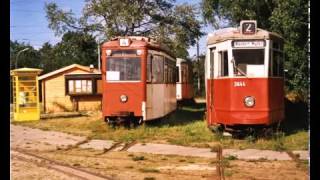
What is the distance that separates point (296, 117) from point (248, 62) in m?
4.80

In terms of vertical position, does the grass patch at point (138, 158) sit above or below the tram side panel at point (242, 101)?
below

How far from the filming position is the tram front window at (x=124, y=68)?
16.9 meters

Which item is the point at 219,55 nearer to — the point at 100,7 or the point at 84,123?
the point at 84,123

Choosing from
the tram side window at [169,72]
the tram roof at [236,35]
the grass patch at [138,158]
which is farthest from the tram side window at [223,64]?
the tram side window at [169,72]

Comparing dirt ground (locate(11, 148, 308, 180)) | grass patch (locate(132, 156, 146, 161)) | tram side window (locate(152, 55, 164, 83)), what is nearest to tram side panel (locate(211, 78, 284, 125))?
dirt ground (locate(11, 148, 308, 180))

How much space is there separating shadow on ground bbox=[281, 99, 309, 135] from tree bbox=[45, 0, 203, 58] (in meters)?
14.3

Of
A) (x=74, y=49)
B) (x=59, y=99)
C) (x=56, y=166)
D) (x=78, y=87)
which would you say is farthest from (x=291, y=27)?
(x=74, y=49)

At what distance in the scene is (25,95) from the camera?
77.2ft

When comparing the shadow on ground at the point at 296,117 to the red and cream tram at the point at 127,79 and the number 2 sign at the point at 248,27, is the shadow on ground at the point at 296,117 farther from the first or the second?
the red and cream tram at the point at 127,79

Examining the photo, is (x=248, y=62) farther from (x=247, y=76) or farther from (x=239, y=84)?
(x=239, y=84)

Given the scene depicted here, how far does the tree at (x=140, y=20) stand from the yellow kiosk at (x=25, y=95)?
7.49m

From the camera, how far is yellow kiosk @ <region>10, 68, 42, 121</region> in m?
23.0
